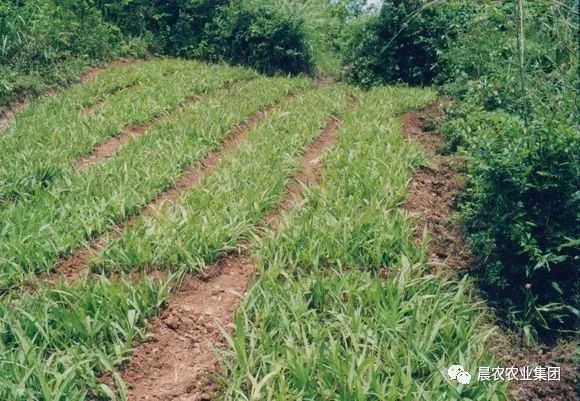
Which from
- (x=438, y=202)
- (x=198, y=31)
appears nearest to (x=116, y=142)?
(x=438, y=202)

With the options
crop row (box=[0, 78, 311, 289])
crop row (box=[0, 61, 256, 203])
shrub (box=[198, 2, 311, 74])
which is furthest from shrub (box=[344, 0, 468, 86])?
crop row (box=[0, 78, 311, 289])

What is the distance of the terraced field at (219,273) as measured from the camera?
269 cm

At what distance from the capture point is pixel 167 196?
4.91 metres

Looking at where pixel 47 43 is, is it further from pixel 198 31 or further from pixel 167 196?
pixel 167 196

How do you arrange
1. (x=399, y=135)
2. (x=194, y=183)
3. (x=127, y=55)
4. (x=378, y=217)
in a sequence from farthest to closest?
1. (x=127, y=55)
2. (x=399, y=135)
3. (x=194, y=183)
4. (x=378, y=217)

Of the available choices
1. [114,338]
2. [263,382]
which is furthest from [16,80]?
[263,382]

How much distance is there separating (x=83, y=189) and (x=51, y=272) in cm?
122

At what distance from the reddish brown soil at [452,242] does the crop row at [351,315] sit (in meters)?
0.15

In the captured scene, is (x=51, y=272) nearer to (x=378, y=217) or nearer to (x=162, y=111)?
(x=378, y=217)

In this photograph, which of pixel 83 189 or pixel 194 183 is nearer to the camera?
pixel 83 189

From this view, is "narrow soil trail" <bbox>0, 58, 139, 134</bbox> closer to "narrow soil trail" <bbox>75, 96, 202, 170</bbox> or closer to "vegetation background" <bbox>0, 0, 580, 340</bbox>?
"vegetation background" <bbox>0, 0, 580, 340</bbox>

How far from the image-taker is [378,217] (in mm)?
4070

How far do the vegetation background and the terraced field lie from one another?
45 centimetres

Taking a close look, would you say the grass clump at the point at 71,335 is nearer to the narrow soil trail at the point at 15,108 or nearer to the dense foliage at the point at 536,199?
the dense foliage at the point at 536,199
